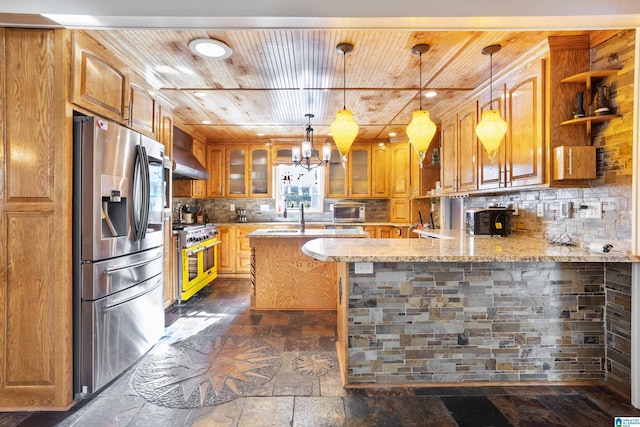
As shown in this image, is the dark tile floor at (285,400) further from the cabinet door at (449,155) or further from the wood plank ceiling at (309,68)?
the cabinet door at (449,155)

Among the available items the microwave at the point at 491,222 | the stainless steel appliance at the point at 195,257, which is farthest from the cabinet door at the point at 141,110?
the microwave at the point at 491,222

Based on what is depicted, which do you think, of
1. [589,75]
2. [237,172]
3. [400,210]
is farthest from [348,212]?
[589,75]

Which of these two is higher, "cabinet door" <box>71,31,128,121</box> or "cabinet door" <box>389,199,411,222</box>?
"cabinet door" <box>71,31,128,121</box>

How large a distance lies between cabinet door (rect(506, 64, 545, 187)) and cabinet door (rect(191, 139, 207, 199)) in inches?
169

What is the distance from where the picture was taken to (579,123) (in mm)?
2207

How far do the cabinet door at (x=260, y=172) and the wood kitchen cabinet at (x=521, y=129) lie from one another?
12.2 feet

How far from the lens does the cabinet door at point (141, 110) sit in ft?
8.48

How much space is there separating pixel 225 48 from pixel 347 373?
2459 mm

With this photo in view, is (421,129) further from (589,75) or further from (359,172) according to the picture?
(359,172)

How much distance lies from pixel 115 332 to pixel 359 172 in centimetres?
450

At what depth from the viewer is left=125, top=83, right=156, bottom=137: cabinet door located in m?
2.58

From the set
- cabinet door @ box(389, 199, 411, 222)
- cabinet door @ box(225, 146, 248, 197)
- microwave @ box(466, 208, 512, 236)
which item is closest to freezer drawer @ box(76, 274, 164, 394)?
microwave @ box(466, 208, 512, 236)

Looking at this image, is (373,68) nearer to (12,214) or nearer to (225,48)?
(225,48)

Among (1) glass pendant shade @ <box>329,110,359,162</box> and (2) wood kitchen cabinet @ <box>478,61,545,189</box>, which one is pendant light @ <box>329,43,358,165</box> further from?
(2) wood kitchen cabinet @ <box>478,61,545,189</box>
